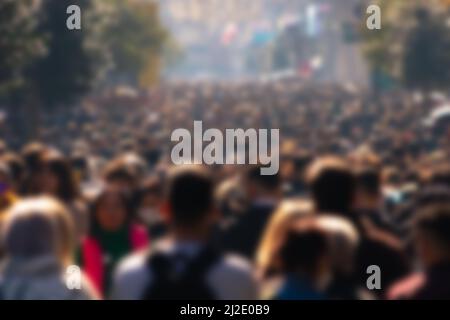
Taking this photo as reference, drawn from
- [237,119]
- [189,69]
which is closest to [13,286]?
[237,119]

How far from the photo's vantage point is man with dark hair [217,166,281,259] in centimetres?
657

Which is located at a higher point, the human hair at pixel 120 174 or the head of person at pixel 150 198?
the human hair at pixel 120 174

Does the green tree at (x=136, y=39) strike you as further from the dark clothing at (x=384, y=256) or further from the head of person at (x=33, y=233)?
the head of person at (x=33, y=233)

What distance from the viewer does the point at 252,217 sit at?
21.9 ft

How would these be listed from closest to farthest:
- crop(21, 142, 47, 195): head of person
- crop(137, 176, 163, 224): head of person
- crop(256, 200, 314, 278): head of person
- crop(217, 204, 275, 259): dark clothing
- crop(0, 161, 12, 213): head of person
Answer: crop(256, 200, 314, 278): head of person → crop(217, 204, 275, 259): dark clothing → crop(0, 161, 12, 213): head of person → crop(21, 142, 47, 195): head of person → crop(137, 176, 163, 224): head of person

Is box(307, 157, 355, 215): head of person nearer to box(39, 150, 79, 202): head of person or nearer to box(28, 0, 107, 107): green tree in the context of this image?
box(39, 150, 79, 202): head of person

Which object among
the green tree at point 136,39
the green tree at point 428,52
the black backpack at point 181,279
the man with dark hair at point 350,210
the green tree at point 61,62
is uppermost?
the green tree at point 136,39

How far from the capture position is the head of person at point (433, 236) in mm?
4895

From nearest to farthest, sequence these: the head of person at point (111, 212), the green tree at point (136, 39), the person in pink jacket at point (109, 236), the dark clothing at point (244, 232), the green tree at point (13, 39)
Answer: the dark clothing at point (244, 232) < the person in pink jacket at point (109, 236) < the head of person at point (111, 212) < the green tree at point (13, 39) < the green tree at point (136, 39)

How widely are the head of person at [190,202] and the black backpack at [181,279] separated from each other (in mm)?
179

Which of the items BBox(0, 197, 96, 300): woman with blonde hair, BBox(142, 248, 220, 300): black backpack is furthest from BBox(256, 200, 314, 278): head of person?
BBox(0, 197, 96, 300): woman with blonde hair

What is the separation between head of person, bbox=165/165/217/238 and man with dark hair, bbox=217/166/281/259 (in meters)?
1.69

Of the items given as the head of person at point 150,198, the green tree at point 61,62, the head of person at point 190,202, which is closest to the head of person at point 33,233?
the head of person at point 190,202
